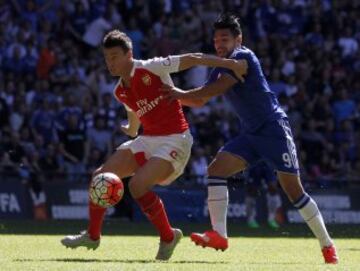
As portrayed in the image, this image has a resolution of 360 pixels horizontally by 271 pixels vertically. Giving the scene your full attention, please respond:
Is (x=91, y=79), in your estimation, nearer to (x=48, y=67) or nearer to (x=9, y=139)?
(x=48, y=67)

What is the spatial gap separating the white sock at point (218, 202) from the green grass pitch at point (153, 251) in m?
0.38

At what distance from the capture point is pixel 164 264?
34.3ft

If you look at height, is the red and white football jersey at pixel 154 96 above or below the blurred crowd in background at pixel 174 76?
above

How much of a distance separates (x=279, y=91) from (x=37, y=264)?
1503 cm

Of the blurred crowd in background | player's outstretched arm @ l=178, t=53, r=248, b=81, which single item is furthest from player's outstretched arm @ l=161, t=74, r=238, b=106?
the blurred crowd in background

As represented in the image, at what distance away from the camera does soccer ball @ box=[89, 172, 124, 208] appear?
10797 millimetres

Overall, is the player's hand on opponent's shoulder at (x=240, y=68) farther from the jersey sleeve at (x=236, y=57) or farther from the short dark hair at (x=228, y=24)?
the short dark hair at (x=228, y=24)

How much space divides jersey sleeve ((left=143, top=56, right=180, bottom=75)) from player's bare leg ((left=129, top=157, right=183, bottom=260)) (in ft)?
2.85

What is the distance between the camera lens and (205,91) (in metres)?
11.0

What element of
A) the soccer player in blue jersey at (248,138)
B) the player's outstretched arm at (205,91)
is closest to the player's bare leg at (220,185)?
the soccer player in blue jersey at (248,138)

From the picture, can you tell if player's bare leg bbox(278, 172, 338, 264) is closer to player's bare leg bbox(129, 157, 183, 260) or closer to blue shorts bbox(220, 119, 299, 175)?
blue shorts bbox(220, 119, 299, 175)

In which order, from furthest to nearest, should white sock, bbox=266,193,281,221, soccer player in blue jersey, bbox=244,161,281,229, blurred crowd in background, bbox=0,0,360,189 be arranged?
blurred crowd in background, bbox=0,0,360,189
white sock, bbox=266,193,281,221
soccer player in blue jersey, bbox=244,161,281,229

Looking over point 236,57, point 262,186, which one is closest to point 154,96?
point 236,57

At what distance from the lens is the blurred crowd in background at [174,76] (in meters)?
23.0
